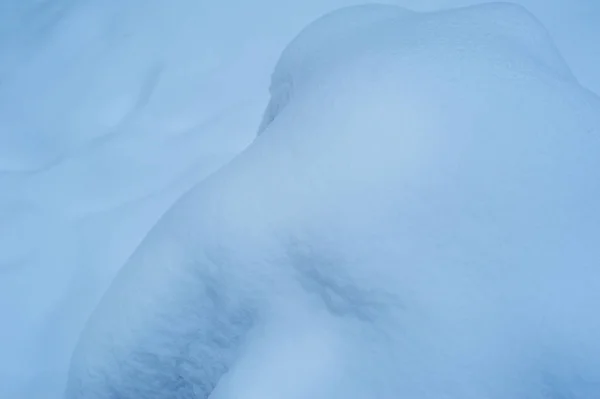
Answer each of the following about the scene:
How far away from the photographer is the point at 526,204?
0.69m

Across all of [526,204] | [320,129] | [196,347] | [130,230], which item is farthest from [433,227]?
[130,230]

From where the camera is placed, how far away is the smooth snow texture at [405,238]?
2.14 ft

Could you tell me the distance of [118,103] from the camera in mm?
2119

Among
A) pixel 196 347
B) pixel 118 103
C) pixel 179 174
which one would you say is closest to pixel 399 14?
pixel 196 347

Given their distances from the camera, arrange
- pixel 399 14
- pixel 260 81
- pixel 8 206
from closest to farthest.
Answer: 1. pixel 399 14
2. pixel 8 206
3. pixel 260 81

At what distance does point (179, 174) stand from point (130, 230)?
0.94ft

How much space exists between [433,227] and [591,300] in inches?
8.9

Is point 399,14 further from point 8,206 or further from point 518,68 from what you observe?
point 8,206

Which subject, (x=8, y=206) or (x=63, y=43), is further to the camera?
(x=63, y=43)

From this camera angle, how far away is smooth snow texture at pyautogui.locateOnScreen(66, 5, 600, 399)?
25.7 inches

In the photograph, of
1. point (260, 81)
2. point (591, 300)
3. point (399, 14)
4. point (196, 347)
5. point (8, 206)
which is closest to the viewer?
point (591, 300)

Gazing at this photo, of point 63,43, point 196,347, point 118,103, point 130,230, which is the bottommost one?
point 196,347

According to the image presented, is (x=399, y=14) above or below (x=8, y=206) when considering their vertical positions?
above

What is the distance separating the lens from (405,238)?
27.6 inches
